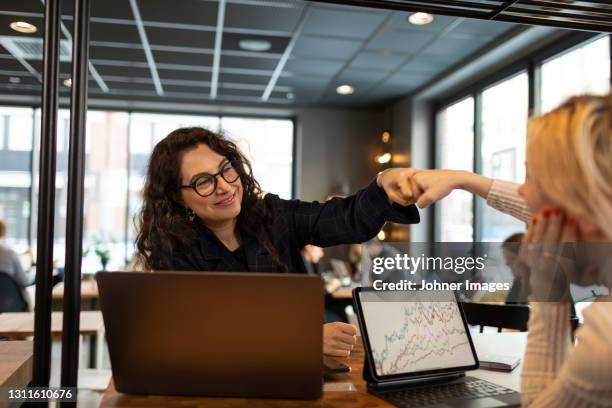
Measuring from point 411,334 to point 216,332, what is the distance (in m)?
0.41

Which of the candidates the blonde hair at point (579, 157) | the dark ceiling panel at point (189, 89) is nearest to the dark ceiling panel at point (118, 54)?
the dark ceiling panel at point (189, 89)

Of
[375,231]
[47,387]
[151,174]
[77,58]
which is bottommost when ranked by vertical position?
[47,387]

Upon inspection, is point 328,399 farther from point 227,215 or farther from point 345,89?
point 345,89

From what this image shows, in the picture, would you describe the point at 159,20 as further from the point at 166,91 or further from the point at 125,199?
the point at 125,199

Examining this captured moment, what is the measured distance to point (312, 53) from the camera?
4961mm

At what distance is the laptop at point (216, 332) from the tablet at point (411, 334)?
6.8 inches

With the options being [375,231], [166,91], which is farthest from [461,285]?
[166,91]

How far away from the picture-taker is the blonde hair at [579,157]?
2.37 ft

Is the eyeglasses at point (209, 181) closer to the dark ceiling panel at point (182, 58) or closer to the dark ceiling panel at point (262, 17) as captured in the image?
the dark ceiling panel at point (262, 17)

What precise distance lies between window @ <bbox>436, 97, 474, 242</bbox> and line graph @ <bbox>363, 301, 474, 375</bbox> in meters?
4.67

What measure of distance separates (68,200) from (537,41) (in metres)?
4.18

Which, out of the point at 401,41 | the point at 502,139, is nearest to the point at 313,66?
the point at 401,41

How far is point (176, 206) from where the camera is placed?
1.52 metres

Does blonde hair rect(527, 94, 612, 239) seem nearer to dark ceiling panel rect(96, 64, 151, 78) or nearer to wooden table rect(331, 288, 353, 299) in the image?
wooden table rect(331, 288, 353, 299)
